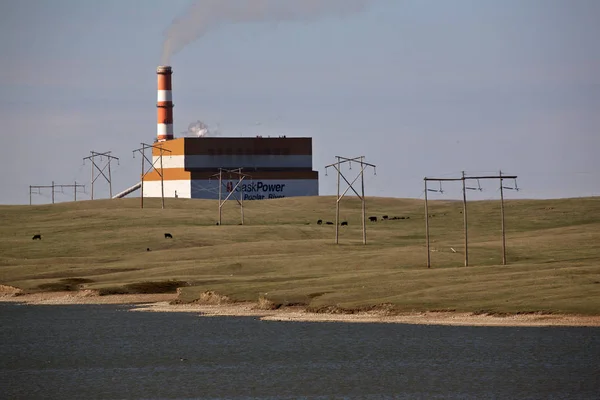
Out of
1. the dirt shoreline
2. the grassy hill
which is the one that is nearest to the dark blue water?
the dirt shoreline

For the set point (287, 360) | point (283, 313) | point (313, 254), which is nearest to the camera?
point (287, 360)

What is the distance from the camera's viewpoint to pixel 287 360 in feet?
191

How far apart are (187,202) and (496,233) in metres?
63.8

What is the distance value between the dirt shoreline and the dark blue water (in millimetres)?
1133

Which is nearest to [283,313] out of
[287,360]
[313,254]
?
[287,360]

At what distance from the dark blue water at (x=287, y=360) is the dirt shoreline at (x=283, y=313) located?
3.72 feet

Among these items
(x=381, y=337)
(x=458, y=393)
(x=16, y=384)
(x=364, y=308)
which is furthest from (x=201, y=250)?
(x=458, y=393)

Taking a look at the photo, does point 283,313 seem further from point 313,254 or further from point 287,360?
point 313,254

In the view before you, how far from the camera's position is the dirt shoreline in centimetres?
6431

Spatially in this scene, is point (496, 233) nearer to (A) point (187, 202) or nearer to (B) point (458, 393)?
(A) point (187, 202)

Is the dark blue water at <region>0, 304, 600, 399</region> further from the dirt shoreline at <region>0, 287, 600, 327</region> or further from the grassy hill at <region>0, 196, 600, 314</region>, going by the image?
the grassy hill at <region>0, 196, 600, 314</region>

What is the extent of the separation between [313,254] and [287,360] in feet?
173

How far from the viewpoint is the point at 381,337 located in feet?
211

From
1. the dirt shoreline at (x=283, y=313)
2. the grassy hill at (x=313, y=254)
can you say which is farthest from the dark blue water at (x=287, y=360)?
the grassy hill at (x=313, y=254)
